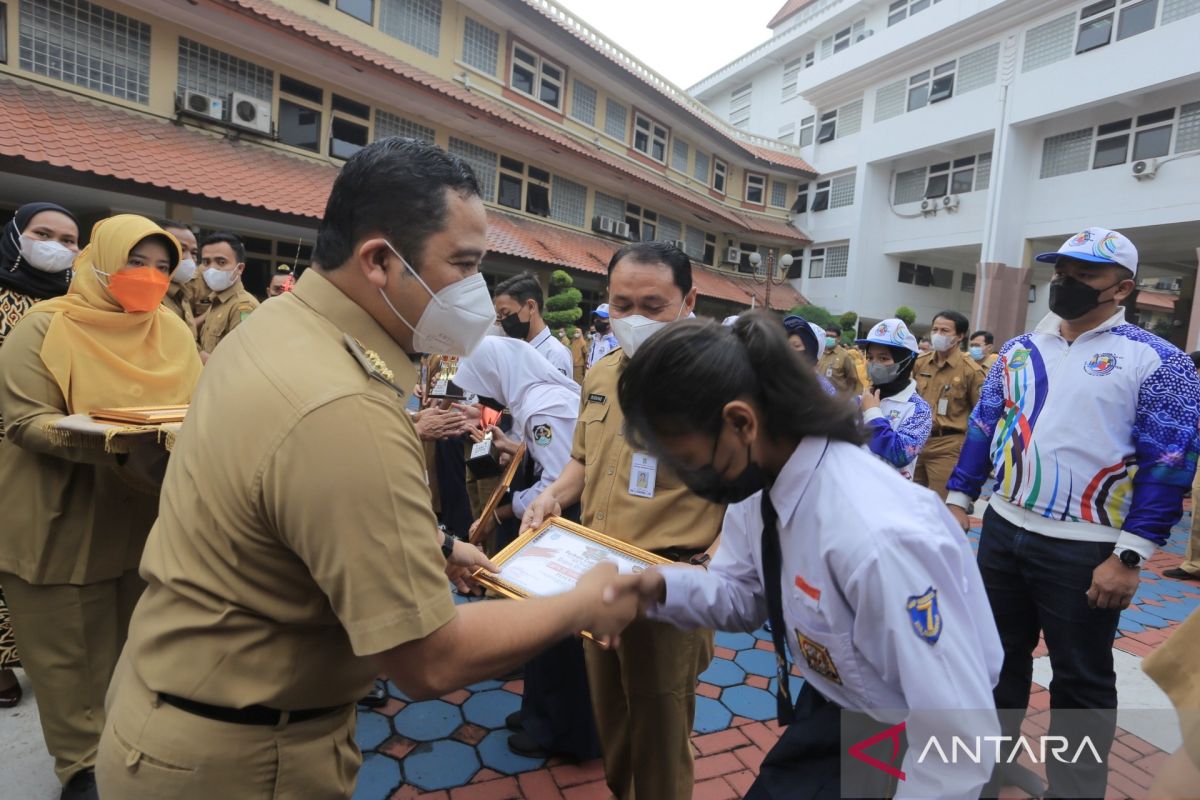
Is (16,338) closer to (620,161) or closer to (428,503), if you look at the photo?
(428,503)

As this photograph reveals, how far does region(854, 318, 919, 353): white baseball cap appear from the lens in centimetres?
382

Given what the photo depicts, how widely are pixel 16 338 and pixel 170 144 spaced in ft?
31.9

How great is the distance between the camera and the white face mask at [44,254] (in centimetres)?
261

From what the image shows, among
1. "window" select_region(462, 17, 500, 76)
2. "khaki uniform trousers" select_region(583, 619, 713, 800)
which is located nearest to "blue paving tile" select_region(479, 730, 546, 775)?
"khaki uniform trousers" select_region(583, 619, 713, 800)

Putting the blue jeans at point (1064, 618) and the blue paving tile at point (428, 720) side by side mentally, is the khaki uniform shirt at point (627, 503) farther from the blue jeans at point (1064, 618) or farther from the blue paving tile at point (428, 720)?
the blue paving tile at point (428, 720)

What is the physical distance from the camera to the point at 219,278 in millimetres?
4906

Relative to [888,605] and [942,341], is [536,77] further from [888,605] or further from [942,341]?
[888,605]

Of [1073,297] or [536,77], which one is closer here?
[1073,297]

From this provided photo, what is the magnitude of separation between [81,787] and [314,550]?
83.7 inches

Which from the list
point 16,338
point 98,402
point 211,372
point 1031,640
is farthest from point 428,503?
point 1031,640

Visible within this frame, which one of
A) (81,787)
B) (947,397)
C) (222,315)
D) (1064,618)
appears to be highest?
(222,315)

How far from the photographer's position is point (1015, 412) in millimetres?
2660

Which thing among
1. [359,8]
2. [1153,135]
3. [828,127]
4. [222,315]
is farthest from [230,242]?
[828,127]

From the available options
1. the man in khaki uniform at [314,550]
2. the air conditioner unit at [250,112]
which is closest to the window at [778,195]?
the air conditioner unit at [250,112]
